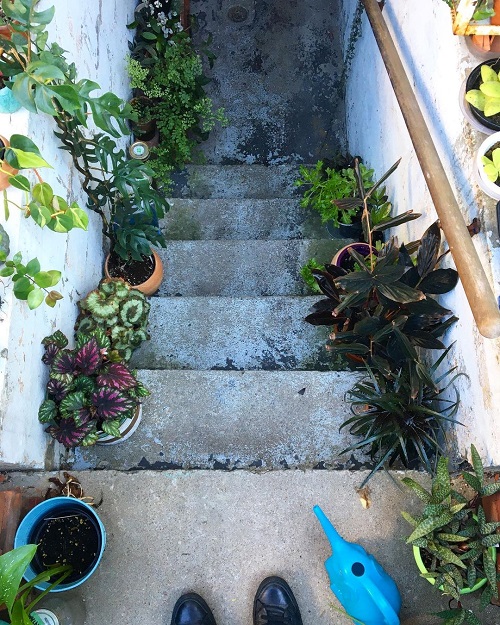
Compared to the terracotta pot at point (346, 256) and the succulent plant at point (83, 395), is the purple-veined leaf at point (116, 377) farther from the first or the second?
the terracotta pot at point (346, 256)

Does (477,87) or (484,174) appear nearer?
(484,174)

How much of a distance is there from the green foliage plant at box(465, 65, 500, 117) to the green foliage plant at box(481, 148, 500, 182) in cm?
14

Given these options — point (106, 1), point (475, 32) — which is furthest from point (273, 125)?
point (475, 32)

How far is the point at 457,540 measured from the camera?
1.58 meters

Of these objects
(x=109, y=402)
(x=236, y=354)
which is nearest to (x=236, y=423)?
(x=236, y=354)

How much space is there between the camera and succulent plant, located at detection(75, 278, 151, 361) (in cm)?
221

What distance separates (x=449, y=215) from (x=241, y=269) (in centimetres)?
157

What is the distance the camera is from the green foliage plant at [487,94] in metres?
1.63

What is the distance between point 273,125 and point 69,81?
261 cm

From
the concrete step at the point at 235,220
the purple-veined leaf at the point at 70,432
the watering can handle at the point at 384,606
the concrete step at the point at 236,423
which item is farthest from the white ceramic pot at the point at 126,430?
the concrete step at the point at 235,220

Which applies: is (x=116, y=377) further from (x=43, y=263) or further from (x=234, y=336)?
(x=234, y=336)

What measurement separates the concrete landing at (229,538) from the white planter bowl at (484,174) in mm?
1086

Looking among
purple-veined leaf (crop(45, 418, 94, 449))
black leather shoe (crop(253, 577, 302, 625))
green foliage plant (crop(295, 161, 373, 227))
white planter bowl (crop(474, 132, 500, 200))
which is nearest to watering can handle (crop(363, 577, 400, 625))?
black leather shoe (crop(253, 577, 302, 625))

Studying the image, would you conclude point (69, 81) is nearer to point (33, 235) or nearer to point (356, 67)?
point (33, 235)
